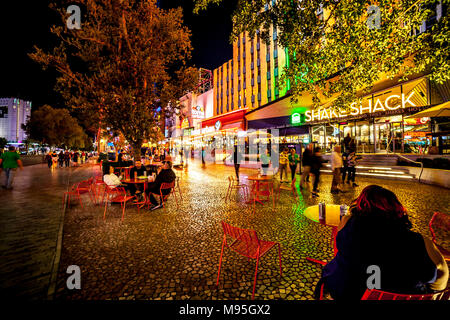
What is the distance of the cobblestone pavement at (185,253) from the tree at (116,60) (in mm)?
4368

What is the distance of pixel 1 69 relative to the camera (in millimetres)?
14758

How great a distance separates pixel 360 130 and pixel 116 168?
65.1 ft

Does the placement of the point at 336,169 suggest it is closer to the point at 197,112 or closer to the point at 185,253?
the point at 185,253

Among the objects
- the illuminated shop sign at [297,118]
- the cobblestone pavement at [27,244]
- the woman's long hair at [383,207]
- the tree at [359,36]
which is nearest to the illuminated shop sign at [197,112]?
the illuminated shop sign at [297,118]

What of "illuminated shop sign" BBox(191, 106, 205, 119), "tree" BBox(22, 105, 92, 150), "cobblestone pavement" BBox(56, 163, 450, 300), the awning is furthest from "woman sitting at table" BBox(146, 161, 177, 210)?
"tree" BBox(22, 105, 92, 150)

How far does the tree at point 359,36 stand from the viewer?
5309mm

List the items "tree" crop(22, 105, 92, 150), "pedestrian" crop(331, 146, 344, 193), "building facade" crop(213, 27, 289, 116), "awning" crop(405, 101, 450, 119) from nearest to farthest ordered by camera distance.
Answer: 1. "pedestrian" crop(331, 146, 344, 193)
2. "awning" crop(405, 101, 450, 119)
3. "building facade" crop(213, 27, 289, 116)
4. "tree" crop(22, 105, 92, 150)

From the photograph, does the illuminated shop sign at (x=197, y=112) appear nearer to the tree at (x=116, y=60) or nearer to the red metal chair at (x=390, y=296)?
the tree at (x=116, y=60)

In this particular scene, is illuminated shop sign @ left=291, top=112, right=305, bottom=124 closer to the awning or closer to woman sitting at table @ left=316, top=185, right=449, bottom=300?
the awning

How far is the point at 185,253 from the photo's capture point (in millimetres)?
3422

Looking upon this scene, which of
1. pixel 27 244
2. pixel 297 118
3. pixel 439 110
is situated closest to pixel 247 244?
pixel 27 244

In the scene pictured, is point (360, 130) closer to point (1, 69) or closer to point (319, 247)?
point (319, 247)

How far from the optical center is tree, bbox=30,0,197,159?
7855mm

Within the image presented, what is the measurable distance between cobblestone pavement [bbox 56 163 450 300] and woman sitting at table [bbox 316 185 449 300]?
1115 millimetres
